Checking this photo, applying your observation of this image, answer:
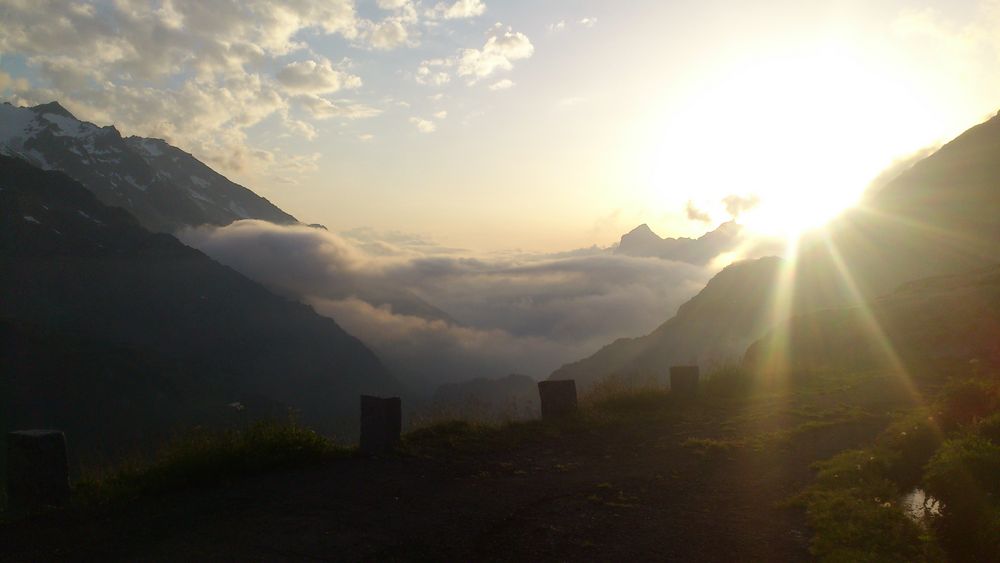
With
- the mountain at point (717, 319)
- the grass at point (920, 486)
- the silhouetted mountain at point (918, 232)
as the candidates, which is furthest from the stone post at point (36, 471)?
the mountain at point (717, 319)

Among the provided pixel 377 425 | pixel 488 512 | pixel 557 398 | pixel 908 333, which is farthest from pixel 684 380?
pixel 908 333

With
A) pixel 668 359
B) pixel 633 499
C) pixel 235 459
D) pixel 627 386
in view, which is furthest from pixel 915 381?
pixel 668 359

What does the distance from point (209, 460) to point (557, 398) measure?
23.8ft

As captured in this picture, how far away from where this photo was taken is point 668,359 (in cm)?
14738

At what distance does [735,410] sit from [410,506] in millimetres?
9460

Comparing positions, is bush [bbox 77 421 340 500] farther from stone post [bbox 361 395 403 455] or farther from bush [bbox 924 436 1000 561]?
bush [bbox 924 436 1000 561]

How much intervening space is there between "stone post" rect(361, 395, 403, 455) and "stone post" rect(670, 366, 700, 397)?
8034 mm

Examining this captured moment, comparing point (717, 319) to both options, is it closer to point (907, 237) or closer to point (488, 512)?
point (907, 237)

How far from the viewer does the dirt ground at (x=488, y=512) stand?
6.81 m

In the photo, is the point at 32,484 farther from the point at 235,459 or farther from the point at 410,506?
the point at 410,506

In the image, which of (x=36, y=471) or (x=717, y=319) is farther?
(x=717, y=319)

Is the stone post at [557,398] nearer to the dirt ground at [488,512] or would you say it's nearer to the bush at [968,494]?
the dirt ground at [488,512]

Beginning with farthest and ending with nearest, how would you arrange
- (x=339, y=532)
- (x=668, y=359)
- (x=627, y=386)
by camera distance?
1. (x=668, y=359)
2. (x=627, y=386)
3. (x=339, y=532)

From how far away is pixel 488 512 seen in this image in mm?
8055
